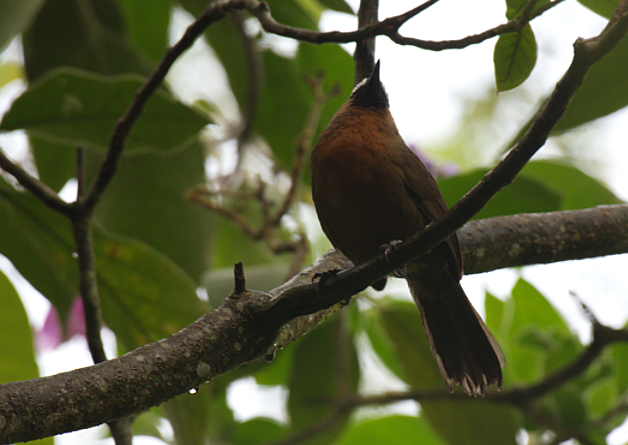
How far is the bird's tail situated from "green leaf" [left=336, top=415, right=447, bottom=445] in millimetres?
1304

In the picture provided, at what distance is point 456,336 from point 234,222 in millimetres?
1600

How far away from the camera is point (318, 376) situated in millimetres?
3424

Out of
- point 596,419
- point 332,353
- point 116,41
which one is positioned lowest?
point 596,419

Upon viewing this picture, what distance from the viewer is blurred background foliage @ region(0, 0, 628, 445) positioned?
229cm

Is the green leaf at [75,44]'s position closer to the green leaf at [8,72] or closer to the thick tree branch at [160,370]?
the green leaf at [8,72]

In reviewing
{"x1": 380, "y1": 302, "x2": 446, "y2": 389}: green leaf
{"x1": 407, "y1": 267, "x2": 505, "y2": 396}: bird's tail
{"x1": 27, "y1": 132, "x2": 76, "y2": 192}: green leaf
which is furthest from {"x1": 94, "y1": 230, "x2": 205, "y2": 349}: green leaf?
{"x1": 380, "y1": 302, "x2": 446, "y2": 389}: green leaf

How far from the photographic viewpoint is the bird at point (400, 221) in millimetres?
2045

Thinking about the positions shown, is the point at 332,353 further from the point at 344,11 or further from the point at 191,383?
the point at 191,383

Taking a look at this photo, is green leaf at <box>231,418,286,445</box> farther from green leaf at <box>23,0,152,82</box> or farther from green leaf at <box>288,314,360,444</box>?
green leaf at <box>23,0,152,82</box>

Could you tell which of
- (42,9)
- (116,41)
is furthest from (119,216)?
(42,9)

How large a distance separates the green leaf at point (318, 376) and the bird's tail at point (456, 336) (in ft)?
3.58

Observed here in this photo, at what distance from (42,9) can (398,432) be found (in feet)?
10.2

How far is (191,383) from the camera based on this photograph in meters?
1.33

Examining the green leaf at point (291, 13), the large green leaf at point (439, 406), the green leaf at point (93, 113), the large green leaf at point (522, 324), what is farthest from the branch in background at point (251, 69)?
the large green leaf at point (522, 324)
